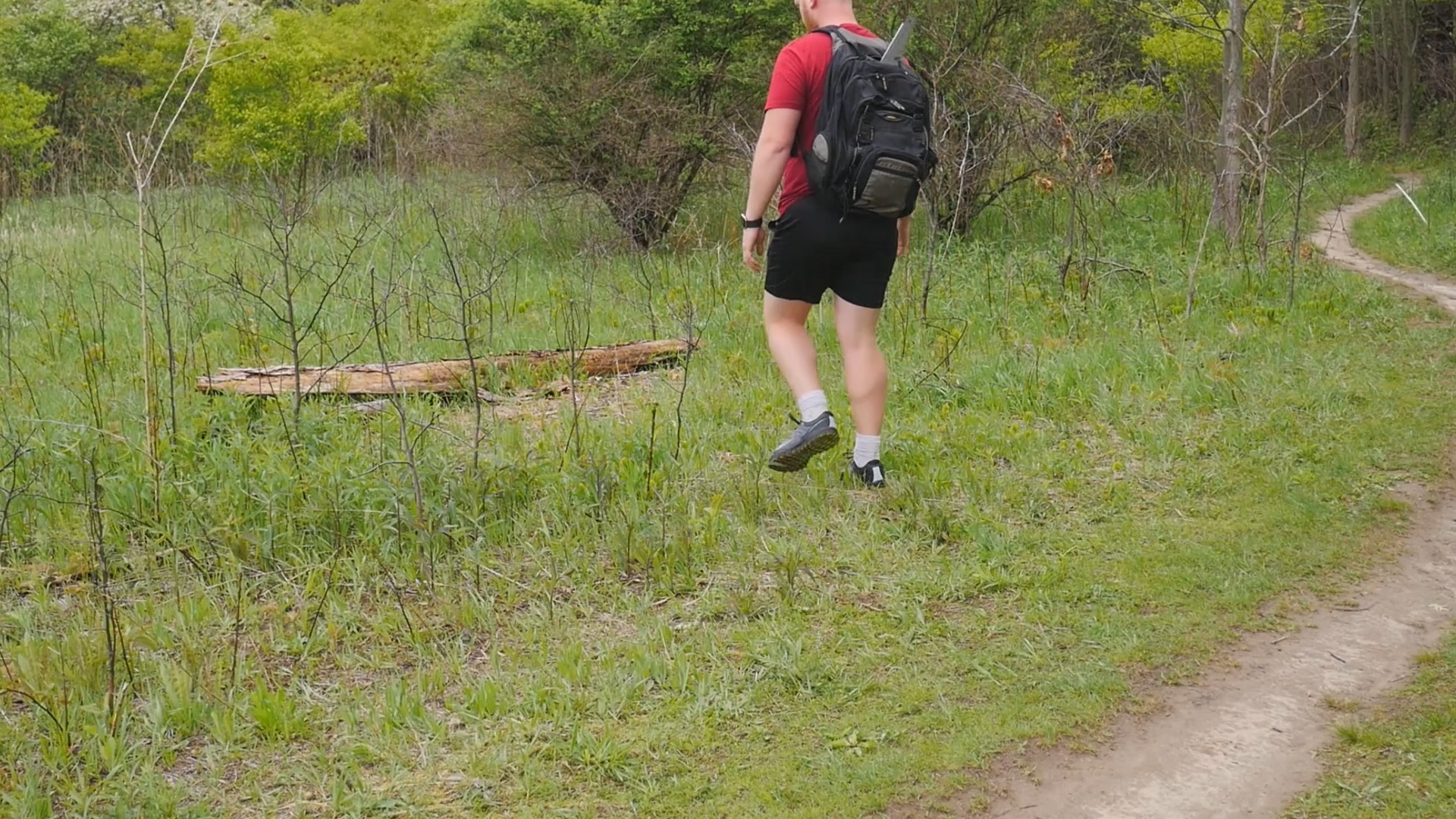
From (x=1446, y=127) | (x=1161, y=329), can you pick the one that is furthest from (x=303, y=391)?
(x=1446, y=127)

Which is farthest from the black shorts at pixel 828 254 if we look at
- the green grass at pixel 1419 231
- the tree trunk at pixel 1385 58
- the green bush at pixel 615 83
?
the tree trunk at pixel 1385 58

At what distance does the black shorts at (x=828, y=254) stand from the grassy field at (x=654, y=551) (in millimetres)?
665

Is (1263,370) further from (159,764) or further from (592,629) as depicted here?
(159,764)

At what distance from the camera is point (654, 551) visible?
15.7 feet

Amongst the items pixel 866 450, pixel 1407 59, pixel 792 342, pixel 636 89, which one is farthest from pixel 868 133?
pixel 1407 59

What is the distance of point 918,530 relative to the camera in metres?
5.01

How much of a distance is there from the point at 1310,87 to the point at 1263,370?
836 inches

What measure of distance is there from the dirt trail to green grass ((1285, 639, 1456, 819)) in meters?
0.07

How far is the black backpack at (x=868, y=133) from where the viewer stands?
4.70 meters

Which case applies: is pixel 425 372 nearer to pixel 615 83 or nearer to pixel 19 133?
pixel 615 83

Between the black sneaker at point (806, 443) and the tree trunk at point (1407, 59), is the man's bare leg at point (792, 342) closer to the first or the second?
the black sneaker at point (806, 443)

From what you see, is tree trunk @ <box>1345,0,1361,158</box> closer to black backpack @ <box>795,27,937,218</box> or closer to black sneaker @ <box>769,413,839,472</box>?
black backpack @ <box>795,27,937,218</box>

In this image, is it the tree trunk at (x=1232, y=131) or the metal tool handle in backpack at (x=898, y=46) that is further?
the tree trunk at (x=1232, y=131)

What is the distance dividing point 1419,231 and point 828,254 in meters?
10.4
